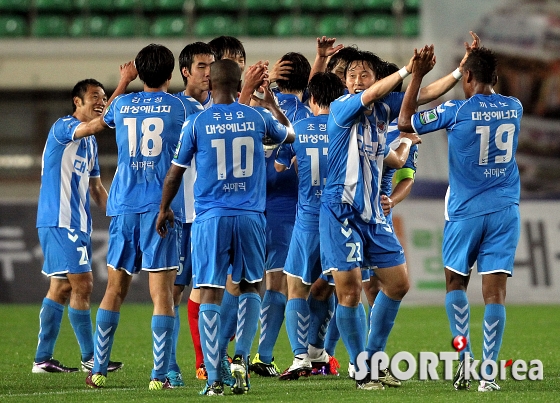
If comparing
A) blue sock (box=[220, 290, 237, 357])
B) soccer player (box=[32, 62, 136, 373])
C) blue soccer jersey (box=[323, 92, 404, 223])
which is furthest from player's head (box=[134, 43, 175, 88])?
blue sock (box=[220, 290, 237, 357])

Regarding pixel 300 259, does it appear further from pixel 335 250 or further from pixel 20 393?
pixel 20 393

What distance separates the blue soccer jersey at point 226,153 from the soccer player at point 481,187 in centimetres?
98

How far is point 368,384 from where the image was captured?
6281mm

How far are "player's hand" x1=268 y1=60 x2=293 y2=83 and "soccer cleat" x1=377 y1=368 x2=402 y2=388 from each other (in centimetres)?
238

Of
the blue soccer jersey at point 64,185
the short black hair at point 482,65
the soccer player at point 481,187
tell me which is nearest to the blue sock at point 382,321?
the soccer player at point 481,187

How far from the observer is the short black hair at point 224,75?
614 cm

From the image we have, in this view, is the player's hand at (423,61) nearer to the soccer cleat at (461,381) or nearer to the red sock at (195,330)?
the soccer cleat at (461,381)

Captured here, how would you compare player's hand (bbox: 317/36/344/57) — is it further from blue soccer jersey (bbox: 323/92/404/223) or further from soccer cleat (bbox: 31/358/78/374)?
soccer cleat (bbox: 31/358/78/374)

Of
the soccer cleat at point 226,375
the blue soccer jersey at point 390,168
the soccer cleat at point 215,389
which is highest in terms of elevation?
the blue soccer jersey at point 390,168

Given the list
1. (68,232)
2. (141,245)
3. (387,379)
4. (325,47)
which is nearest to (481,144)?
(387,379)

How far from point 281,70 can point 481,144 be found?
194cm

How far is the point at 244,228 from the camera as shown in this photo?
610 cm

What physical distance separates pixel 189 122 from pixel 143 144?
0.51m

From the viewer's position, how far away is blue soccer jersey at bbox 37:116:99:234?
25.5ft
